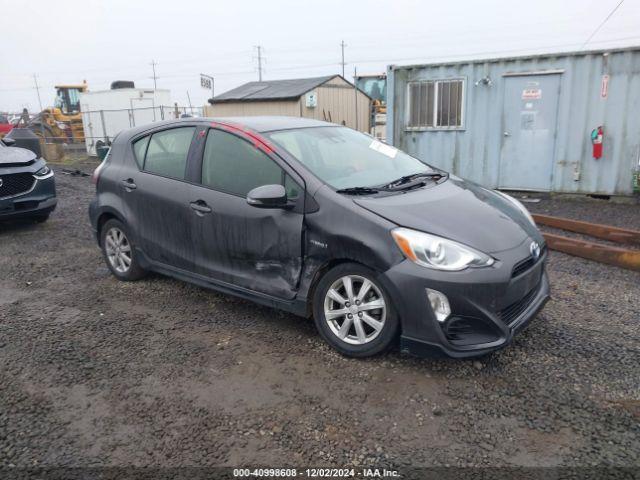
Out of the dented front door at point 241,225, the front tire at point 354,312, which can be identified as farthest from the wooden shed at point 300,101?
the front tire at point 354,312

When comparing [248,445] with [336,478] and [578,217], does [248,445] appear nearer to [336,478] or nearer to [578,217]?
[336,478]

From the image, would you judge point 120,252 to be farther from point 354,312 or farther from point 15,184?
point 15,184

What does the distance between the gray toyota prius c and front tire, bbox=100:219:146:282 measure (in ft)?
0.30

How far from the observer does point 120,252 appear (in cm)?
516

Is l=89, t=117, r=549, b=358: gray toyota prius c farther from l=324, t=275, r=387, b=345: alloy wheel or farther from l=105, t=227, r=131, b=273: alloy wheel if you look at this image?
l=105, t=227, r=131, b=273: alloy wheel

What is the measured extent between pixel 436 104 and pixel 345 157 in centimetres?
703

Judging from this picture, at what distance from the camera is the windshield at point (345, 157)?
12.5 ft

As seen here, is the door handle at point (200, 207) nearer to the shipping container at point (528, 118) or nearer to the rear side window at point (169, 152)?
the rear side window at point (169, 152)

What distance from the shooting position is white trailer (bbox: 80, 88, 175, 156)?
21.0 meters

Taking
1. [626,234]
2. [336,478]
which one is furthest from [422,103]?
[336,478]

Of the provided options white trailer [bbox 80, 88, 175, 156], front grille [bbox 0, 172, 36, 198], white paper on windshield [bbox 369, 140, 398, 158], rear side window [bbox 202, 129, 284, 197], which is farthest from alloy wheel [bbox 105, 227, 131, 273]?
white trailer [bbox 80, 88, 175, 156]

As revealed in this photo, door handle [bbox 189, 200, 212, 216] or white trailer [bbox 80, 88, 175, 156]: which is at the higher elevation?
white trailer [bbox 80, 88, 175, 156]

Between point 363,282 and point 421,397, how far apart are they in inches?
30.9

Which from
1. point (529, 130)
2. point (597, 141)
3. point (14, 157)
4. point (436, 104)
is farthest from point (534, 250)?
point (436, 104)
